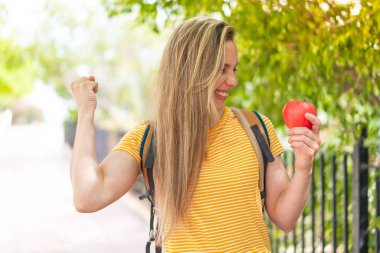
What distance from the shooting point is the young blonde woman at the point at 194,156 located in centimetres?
212

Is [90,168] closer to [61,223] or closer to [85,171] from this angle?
[85,171]

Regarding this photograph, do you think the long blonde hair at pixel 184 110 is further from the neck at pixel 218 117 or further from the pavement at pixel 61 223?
the pavement at pixel 61 223

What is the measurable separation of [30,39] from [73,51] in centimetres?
171

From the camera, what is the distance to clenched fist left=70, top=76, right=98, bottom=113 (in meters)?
2.14

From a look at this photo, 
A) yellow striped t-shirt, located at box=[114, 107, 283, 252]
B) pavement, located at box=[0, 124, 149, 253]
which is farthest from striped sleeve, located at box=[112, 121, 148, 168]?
pavement, located at box=[0, 124, 149, 253]

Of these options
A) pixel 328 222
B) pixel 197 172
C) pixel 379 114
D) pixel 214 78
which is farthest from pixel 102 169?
pixel 328 222

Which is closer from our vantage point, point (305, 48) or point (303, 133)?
point (303, 133)

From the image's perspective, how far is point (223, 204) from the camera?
2143mm

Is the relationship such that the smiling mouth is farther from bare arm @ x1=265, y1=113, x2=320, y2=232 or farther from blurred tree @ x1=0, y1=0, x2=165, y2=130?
blurred tree @ x1=0, y1=0, x2=165, y2=130

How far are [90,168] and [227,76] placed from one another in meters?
0.53

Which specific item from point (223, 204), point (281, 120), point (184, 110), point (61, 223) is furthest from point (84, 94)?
point (61, 223)

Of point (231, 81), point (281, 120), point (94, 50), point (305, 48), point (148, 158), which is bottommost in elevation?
point (148, 158)

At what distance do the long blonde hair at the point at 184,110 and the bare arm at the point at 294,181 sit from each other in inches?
11.4

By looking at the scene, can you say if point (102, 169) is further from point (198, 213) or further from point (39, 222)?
point (39, 222)
